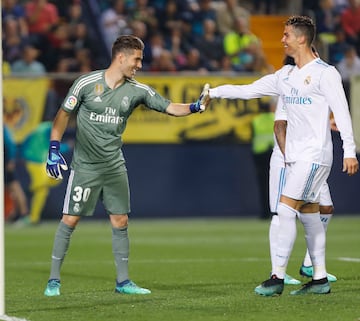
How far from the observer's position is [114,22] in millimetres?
23688

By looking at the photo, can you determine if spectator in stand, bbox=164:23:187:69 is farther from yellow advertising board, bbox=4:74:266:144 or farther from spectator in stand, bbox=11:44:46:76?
spectator in stand, bbox=11:44:46:76

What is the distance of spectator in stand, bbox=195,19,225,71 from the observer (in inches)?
936

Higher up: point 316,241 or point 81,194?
point 81,194

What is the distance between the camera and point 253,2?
2702cm

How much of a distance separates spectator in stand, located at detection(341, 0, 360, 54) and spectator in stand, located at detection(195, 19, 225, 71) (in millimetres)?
2545

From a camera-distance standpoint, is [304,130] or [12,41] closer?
[304,130]

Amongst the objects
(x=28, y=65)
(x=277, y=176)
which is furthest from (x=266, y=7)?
(x=277, y=176)

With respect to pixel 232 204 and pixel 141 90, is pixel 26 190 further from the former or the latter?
pixel 141 90

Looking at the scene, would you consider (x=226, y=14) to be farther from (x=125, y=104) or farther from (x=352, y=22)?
(x=125, y=104)

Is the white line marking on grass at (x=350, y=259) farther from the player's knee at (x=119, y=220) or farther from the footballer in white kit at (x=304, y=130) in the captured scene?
the player's knee at (x=119, y=220)

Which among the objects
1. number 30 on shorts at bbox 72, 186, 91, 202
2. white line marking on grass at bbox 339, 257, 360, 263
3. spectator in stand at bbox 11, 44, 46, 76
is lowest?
white line marking on grass at bbox 339, 257, 360, 263

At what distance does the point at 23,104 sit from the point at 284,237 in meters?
11.8

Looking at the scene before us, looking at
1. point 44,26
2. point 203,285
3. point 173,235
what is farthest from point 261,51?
point 203,285

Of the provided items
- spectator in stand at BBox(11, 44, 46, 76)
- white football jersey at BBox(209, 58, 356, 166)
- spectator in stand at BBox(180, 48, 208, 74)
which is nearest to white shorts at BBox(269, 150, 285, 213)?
white football jersey at BBox(209, 58, 356, 166)
